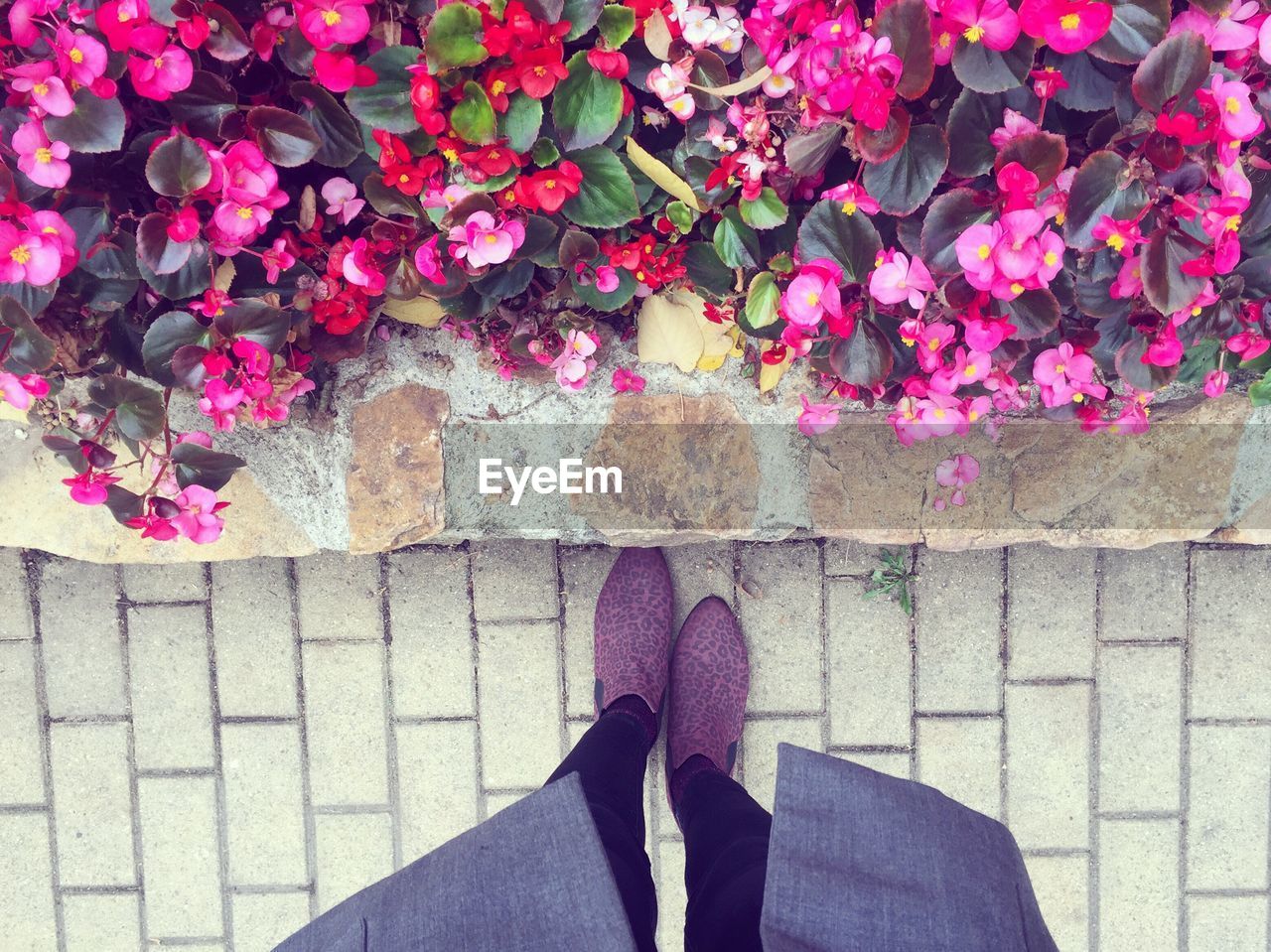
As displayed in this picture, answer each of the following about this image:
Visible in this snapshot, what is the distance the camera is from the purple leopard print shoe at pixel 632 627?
73.0 inches

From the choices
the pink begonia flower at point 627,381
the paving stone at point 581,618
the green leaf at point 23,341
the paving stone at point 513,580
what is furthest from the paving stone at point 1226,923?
the green leaf at point 23,341

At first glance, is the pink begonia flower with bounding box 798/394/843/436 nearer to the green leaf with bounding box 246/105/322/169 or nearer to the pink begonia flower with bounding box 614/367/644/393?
the pink begonia flower with bounding box 614/367/644/393

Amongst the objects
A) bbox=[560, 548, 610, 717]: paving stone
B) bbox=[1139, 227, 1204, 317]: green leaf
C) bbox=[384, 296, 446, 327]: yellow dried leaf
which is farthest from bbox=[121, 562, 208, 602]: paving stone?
bbox=[1139, 227, 1204, 317]: green leaf

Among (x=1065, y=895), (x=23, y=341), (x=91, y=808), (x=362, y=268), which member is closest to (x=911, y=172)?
(x=362, y=268)

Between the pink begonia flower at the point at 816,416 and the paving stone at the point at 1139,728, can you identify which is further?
the paving stone at the point at 1139,728

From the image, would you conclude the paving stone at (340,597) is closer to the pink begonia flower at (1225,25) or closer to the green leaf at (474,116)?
the green leaf at (474,116)

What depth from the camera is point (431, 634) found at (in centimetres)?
189

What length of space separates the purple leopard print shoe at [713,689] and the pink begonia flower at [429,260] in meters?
1.02

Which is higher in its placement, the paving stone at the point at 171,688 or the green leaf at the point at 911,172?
the green leaf at the point at 911,172

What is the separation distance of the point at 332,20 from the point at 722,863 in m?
1.30

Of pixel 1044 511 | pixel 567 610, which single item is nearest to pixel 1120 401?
pixel 1044 511

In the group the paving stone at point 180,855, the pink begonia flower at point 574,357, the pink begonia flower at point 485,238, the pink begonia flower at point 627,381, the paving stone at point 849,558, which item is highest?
the pink begonia flower at point 485,238

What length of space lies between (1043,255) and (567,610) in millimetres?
1214

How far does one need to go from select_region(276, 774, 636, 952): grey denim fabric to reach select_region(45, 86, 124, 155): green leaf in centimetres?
91
